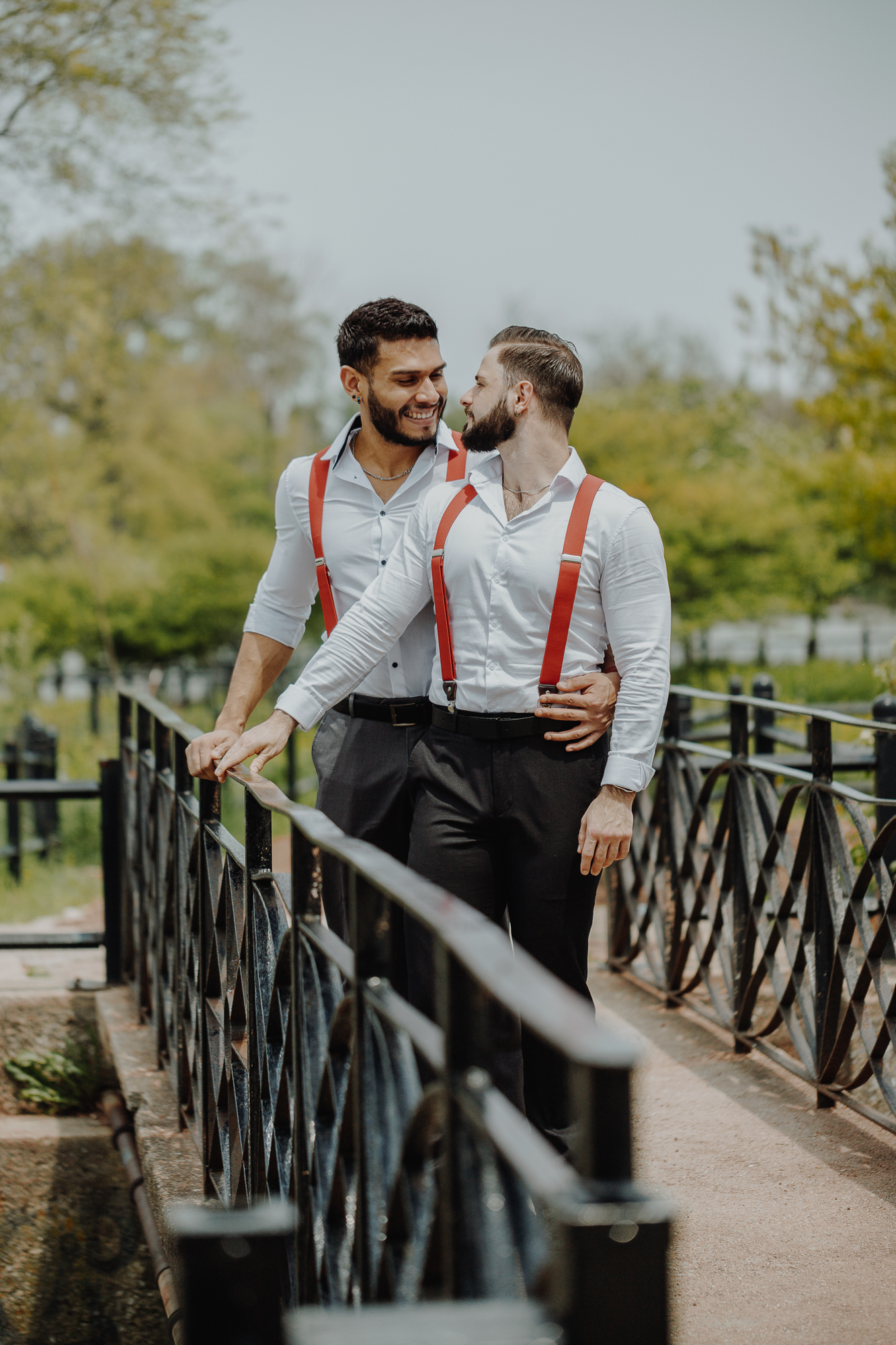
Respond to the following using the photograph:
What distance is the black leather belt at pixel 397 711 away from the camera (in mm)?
3148

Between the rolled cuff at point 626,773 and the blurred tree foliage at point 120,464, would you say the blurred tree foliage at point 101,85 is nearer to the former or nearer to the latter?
the blurred tree foliage at point 120,464

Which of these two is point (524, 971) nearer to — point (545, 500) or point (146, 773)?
point (545, 500)

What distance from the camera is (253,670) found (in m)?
3.52

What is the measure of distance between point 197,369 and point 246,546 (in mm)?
21062

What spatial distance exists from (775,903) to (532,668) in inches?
63.1

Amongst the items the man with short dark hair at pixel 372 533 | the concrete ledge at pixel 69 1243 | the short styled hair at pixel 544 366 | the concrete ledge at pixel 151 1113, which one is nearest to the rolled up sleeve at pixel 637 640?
the short styled hair at pixel 544 366

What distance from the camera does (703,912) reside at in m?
4.91

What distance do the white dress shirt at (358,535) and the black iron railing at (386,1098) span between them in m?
0.52

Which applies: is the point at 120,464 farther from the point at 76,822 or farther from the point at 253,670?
the point at 253,670

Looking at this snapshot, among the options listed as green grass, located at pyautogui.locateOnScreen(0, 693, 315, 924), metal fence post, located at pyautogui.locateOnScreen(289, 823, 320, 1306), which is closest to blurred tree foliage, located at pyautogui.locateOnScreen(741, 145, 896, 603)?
green grass, located at pyautogui.locateOnScreen(0, 693, 315, 924)

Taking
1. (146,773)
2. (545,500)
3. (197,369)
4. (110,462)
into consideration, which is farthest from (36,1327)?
(197,369)

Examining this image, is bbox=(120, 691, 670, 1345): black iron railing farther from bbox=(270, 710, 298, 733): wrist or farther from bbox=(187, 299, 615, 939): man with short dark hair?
bbox=(187, 299, 615, 939): man with short dark hair

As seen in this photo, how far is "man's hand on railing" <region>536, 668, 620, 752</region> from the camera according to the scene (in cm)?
279

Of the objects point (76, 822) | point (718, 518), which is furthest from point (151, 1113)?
point (718, 518)
